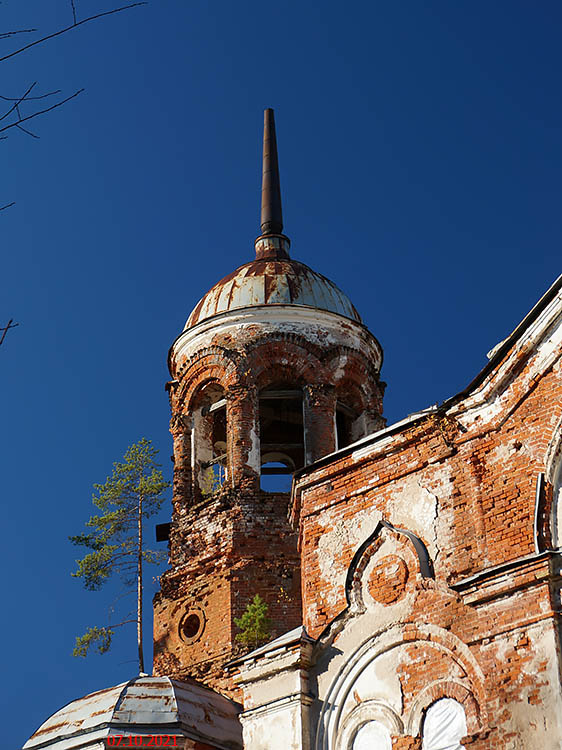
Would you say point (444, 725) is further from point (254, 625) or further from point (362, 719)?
point (254, 625)

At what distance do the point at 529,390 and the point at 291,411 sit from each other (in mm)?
8561

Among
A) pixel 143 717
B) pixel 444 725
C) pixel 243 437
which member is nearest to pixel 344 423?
pixel 243 437

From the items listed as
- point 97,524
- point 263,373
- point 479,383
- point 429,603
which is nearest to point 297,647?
point 429,603

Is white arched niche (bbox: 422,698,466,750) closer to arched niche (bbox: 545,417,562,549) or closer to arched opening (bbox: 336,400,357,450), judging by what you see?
arched niche (bbox: 545,417,562,549)

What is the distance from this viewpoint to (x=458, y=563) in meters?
10.6

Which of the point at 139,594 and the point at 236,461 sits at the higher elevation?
the point at 236,461

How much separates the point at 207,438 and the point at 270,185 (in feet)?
17.3

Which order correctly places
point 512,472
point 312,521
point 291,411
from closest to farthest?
point 512,472
point 312,521
point 291,411

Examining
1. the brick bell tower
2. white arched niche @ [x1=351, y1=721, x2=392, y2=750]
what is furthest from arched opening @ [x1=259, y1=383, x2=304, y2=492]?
white arched niche @ [x1=351, y1=721, x2=392, y2=750]

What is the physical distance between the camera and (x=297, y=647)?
11.4m

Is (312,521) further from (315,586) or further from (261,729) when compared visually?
(261,729)

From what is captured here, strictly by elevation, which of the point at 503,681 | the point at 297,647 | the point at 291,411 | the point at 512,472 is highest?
the point at 291,411

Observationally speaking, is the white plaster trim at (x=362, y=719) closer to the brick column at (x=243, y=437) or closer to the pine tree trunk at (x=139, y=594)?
the brick column at (x=243, y=437)

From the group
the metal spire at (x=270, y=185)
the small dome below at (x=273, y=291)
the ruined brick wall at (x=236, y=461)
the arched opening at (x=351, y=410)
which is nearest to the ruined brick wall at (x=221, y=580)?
the ruined brick wall at (x=236, y=461)
